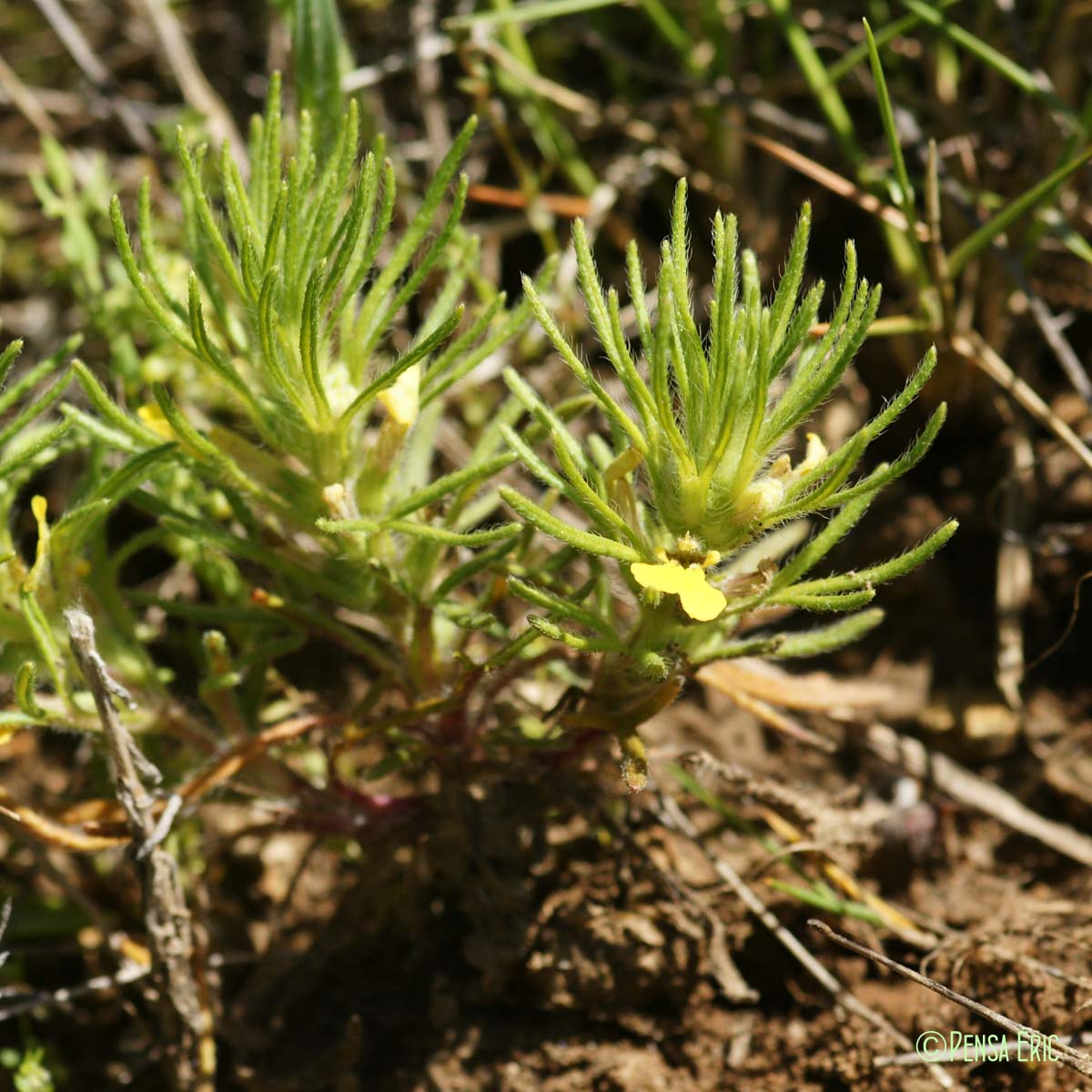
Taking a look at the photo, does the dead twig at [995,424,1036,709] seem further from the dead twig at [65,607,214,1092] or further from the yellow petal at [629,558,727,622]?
the dead twig at [65,607,214,1092]

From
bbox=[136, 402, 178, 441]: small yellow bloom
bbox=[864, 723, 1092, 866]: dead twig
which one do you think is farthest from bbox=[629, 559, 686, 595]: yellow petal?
bbox=[864, 723, 1092, 866]: dead twig

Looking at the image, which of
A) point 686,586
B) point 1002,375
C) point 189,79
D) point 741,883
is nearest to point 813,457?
point 686,586

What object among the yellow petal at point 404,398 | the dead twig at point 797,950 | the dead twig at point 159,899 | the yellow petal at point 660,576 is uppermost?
the yellow petal at point 404,398

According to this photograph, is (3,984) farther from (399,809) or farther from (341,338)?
(341,338)

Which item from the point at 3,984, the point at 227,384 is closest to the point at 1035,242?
the point at 227,384

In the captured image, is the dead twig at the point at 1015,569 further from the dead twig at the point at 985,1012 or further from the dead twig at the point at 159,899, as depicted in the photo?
the dead twig at the point at 159,899

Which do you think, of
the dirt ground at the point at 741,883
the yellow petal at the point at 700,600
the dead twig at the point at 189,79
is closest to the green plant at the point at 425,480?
the yellow petal at the point at 700,600

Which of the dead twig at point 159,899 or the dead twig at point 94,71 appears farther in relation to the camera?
the dead twig at point 94,71

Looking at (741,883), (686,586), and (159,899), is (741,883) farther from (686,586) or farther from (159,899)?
(159,899)
